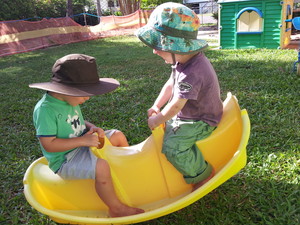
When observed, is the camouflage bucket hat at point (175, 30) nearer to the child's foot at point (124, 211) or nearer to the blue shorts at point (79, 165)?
the blue shorts at point (79, 165)

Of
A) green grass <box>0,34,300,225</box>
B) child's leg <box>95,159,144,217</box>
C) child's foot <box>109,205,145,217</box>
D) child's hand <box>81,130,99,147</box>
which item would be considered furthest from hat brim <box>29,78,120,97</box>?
green grass <box>0,34,300,225</box>

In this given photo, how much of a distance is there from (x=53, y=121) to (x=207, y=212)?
1.05 m

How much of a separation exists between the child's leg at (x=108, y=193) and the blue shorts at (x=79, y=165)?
0.04m

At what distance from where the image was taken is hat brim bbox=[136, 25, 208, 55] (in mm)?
1576

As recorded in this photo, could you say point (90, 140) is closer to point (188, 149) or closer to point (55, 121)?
point (55, 121)

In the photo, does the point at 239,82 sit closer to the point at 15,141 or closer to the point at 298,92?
the point at 298,92

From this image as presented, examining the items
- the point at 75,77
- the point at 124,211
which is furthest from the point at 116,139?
the point at 75,77

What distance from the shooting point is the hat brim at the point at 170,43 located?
158 centimetres

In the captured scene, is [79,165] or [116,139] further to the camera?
[116,139]

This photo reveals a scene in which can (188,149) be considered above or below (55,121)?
below

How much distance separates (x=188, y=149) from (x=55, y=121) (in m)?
0.77

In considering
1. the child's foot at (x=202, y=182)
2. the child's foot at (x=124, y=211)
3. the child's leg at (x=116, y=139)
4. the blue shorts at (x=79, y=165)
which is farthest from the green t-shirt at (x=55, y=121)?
the child's foot at (x=202, y=182)

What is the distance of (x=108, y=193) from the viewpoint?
5.43 feet

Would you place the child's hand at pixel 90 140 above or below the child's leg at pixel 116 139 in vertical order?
above
